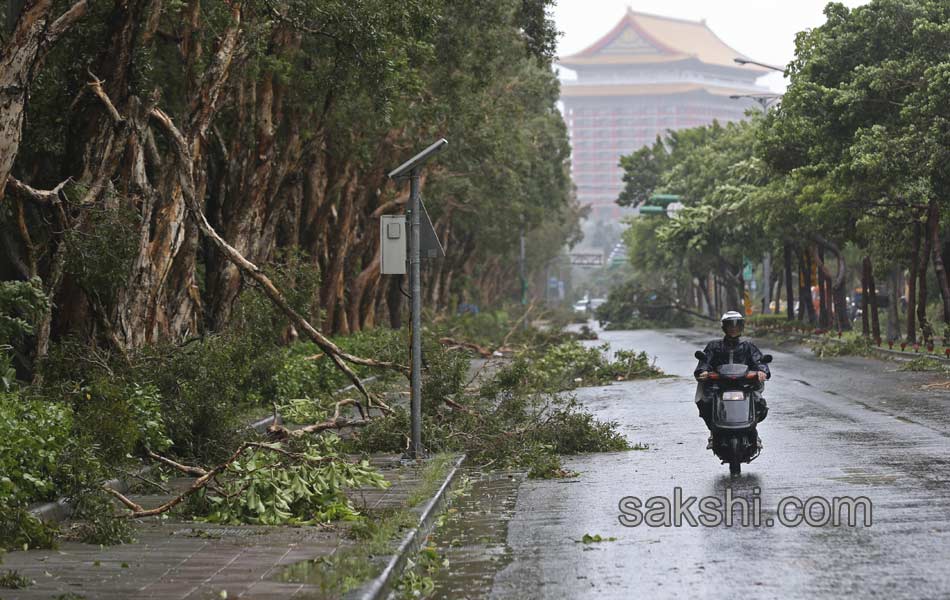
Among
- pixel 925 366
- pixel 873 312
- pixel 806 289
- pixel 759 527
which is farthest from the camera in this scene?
pixel 806 289

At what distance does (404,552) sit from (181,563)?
144 cm

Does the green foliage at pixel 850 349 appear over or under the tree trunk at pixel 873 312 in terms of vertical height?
under

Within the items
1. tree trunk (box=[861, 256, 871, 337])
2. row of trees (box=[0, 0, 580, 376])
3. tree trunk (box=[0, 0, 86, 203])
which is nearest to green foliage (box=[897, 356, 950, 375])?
row of trees (box=[0, 0, 580, 376])

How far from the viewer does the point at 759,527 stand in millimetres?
10047

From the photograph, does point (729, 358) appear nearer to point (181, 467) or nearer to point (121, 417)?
point (181, 467)

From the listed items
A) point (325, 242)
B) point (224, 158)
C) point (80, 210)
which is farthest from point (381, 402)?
point (325, 242)

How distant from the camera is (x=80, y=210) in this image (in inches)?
653

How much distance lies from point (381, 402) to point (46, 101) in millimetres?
6147

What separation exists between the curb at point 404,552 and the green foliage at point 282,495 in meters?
0.62

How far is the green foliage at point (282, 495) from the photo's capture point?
424 inches

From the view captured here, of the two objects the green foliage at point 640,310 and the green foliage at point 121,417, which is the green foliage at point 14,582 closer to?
the green foliage at point 121,417

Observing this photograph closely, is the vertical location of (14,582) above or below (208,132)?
below

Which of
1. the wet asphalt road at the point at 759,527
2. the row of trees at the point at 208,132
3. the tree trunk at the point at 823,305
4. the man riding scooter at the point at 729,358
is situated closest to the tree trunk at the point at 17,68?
the row of trees at the point at 208,132

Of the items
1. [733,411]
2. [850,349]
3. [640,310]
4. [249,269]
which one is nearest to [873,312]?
[850,349]
